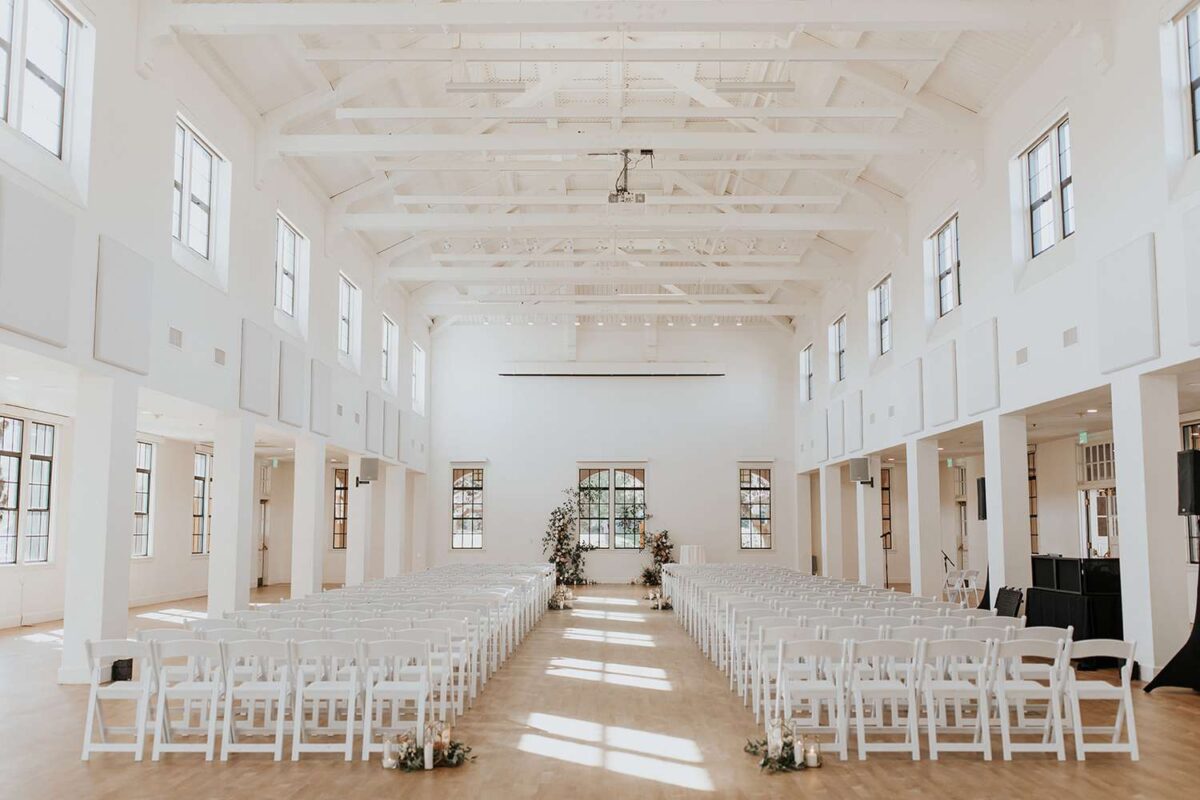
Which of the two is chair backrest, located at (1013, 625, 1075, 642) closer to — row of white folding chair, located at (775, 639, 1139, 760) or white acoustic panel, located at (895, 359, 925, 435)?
row of white folding chair, located at (775, 639, 1139, 760)

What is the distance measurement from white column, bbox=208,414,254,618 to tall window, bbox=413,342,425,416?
39.5 feet

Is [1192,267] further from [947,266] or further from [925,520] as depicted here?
[925,520]

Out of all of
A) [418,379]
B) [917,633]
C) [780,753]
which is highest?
[418,379]


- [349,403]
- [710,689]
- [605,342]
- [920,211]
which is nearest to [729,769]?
[710,689]

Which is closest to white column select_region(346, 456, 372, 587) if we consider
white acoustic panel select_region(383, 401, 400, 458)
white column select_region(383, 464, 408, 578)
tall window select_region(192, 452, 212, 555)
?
white acoustic panel select_region(383, 401, 400, 458)

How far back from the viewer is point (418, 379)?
2564 cm

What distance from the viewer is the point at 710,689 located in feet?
31.3

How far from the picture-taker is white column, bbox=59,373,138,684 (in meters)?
9.53

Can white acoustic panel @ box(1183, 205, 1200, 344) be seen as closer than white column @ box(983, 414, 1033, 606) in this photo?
Yes

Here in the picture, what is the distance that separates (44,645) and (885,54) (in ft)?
42.9

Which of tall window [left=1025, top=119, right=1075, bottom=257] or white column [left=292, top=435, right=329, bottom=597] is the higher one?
tall window [left=1025, top=119, right=1075, bottom=257]

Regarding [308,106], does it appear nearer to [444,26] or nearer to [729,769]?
[444,26]

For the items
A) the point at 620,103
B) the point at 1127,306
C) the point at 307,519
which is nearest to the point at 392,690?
the point at 1127,306

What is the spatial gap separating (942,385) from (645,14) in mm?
7671
